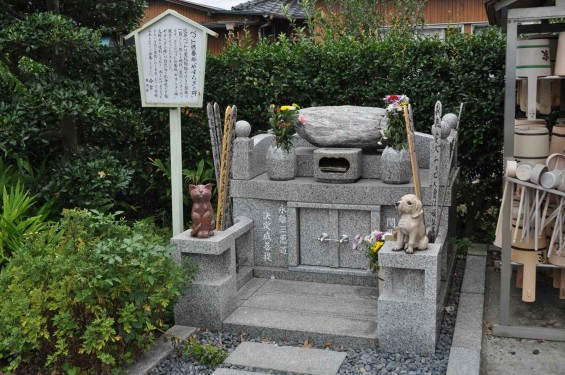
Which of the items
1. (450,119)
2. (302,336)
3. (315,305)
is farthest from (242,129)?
(302,336)

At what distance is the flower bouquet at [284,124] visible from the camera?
6.56m

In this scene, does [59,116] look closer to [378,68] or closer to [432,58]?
[378,68]

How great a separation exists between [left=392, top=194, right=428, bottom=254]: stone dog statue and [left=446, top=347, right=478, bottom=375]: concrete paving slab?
85 cm

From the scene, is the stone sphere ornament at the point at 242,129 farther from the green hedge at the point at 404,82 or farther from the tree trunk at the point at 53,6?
the tree trunk at the point at 53,6

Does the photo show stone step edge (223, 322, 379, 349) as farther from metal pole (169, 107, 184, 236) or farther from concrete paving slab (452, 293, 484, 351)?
metal pole (169, 107, 184, 236)

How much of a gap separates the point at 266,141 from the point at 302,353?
2942mm

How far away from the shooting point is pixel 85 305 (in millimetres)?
4672

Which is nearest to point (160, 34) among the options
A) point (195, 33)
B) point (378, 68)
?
point (195, 33)

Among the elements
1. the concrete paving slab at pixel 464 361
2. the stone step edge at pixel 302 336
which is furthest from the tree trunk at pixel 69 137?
the concrete paving slab at pixel 464 361

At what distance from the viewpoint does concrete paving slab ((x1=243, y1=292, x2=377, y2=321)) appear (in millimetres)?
5770

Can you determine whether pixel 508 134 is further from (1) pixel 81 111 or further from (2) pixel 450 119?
(1) pixel 81 111

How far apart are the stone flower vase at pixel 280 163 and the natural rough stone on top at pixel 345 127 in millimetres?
337

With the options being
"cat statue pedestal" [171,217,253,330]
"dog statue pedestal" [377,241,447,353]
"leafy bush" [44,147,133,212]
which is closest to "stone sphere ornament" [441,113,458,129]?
"dog statue pedestal" [377,241,447,353]

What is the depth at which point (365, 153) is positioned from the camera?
6.90 m
